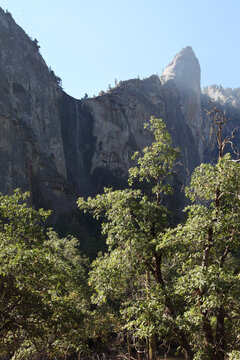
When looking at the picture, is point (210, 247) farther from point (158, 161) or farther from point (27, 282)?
point (27, 282)

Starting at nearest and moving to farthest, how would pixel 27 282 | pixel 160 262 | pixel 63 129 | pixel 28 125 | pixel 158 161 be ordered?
1. pixel 27 282
2. pixel 160 262
3. pixel 158 161
4. pixel 28 125
5. pixel 63 129

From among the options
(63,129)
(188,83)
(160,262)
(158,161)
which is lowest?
(160,262)

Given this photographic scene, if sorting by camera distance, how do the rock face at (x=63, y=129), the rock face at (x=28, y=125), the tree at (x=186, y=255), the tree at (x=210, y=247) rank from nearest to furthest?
the tree at (x=210, y=247) < the tree at (x=186, y=255) < the rock face at (x=28, y=125) < the rock face at (x=63, y=129)

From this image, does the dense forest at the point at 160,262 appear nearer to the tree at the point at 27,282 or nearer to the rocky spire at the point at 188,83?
the tree at the point at 27,282

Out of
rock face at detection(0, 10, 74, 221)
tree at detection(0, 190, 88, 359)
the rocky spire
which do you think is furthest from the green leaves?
the rocky spire

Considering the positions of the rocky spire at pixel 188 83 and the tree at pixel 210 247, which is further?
the rocky spire at pixel 188 83

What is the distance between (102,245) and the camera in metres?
38.7

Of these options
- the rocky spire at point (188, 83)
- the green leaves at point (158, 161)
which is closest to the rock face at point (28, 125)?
the green leaves at point (158, 161)

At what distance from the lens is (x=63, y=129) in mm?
53688

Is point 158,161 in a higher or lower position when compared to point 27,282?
higher

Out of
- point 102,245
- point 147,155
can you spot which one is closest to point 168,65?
point 102,245

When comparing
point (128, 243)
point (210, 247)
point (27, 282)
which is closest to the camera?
point (210, 247)

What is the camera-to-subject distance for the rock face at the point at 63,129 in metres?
40.5

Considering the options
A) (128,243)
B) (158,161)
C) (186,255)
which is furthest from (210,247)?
(158,161)
